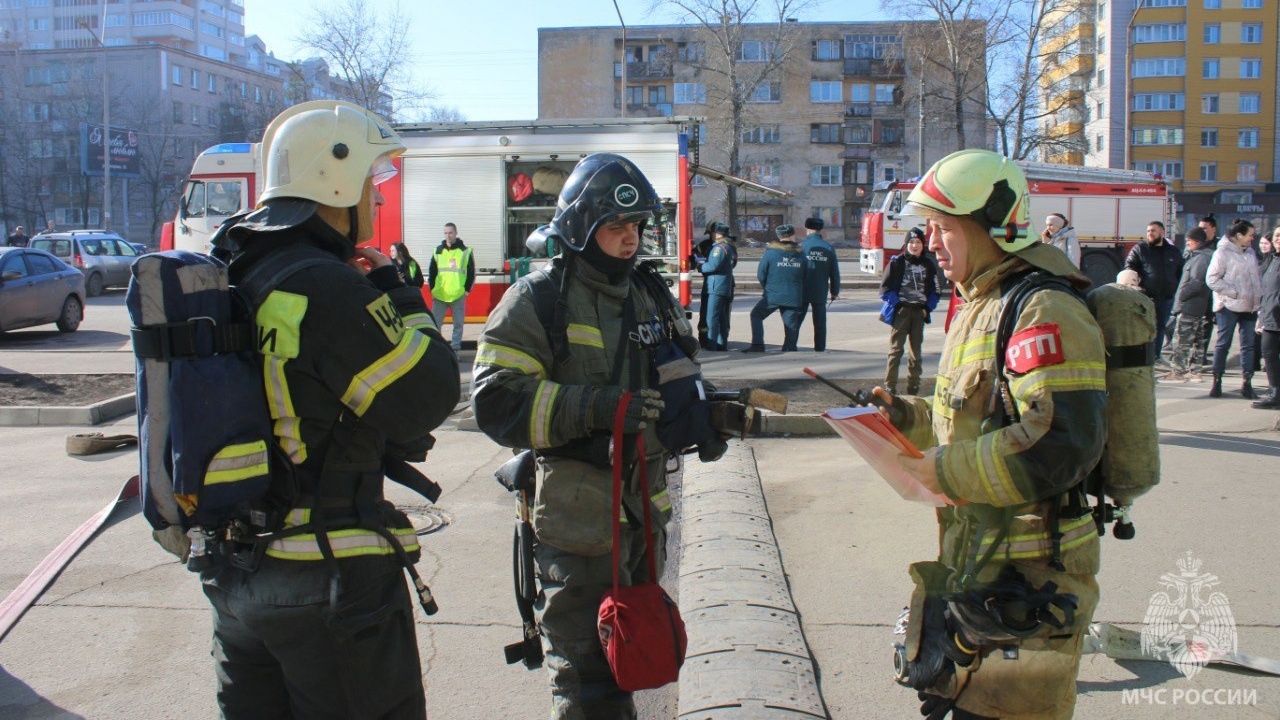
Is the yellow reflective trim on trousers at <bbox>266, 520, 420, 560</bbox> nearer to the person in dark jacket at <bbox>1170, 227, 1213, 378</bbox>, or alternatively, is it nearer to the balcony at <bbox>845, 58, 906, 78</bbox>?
A: the person in dark jacket at <bbox>1170, 227, 1213, 378</bbox>

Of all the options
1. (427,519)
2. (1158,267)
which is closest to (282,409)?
(427,519)

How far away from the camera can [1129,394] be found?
2.43 metres

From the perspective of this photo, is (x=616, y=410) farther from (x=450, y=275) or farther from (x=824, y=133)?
(x=824, y=133)

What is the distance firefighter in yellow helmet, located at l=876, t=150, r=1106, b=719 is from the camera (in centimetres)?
226

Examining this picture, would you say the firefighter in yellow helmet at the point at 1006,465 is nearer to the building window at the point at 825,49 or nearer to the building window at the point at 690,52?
the building window at the point at 690,52

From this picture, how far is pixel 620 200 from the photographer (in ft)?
9.48

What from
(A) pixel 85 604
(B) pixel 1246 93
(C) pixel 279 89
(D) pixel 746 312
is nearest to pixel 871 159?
(B) pixel 1246 93

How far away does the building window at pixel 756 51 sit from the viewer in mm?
58469

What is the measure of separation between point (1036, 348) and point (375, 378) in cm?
153

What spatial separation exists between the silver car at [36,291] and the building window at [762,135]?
160 feet

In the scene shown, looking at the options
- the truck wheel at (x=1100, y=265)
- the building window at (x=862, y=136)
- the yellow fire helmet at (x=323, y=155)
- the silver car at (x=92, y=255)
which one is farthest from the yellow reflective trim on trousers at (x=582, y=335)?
the building window at (x=862, y=136)

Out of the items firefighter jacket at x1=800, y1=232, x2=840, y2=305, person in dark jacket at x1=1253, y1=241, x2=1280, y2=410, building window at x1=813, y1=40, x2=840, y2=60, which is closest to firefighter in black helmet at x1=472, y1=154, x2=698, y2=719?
person in dark jacket at x1=1253, y1=241, x2=1280, y2=410

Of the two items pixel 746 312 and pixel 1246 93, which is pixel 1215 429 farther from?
pixel 1246 93

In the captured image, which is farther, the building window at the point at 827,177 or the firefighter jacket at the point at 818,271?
the building window at the point at 827,177
